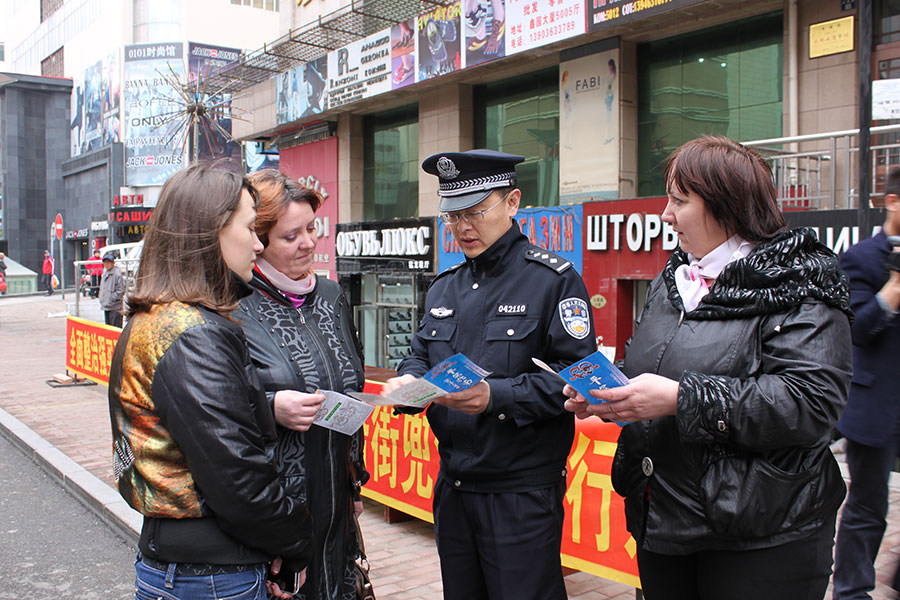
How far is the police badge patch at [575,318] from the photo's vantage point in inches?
105

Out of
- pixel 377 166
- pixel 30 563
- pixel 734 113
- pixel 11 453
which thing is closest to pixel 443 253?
pixel 377 166

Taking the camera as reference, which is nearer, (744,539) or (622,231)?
(744,539)

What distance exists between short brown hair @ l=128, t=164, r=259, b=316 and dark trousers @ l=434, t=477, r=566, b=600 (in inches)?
45.9

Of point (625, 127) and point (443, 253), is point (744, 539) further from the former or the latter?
point (443, 253)

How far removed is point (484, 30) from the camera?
11.3 m

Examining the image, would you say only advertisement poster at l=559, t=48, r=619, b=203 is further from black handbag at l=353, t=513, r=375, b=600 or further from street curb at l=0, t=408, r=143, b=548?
black handbag at l=353, t=513, r=375, b=600

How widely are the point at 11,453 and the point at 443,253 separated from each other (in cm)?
752

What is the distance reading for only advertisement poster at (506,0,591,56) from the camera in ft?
32.8

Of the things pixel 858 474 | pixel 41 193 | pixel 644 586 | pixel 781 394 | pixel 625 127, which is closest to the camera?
pixel 781 394

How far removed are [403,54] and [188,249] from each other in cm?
1162

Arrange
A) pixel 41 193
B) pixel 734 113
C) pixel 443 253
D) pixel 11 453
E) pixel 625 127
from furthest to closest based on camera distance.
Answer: pixel 41 193
pixel 443 253
pixel 625 127
pixel 734 113
pixel 11 453

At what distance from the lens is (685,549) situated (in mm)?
2143

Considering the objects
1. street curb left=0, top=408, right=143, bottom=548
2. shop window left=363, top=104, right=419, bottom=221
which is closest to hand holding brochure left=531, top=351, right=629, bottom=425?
street curb left=0, top=408, right=143, bottom=548

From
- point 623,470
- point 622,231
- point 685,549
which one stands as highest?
point 622,231
